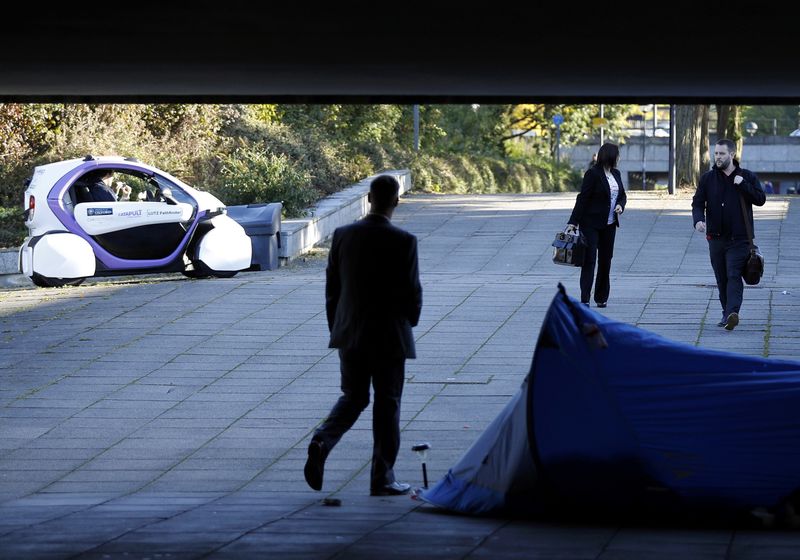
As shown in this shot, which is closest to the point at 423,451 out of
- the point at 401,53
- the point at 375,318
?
the point at 375,318

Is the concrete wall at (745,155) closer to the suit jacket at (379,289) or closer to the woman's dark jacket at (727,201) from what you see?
the woman's dark jacket at (727,201)

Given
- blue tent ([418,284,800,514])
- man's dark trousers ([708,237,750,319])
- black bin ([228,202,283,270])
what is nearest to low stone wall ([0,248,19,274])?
black bin ([228,202,283,270])

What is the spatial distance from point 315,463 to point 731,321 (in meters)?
5.96

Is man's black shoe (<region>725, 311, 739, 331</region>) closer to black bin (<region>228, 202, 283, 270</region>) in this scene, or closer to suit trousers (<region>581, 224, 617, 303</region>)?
suit trousers (<region>581, 224, 617, 303</region>)

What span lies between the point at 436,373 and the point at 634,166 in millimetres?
55611

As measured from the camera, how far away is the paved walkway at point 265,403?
569 centimetres

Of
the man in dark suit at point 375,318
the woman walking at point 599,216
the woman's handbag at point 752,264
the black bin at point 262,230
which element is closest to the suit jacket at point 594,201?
the woman walking at point 599,216

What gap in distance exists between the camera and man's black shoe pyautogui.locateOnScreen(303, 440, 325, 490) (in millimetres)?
6812

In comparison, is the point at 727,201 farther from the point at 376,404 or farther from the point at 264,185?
the point at 264,185

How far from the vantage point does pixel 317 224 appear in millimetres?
19734

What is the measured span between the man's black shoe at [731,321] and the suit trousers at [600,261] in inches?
65.3

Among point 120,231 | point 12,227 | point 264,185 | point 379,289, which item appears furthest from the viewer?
point 264,185

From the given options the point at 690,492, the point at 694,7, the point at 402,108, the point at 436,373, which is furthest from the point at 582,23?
the point at 402,108

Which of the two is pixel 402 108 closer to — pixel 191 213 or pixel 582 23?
pixel 191 213
